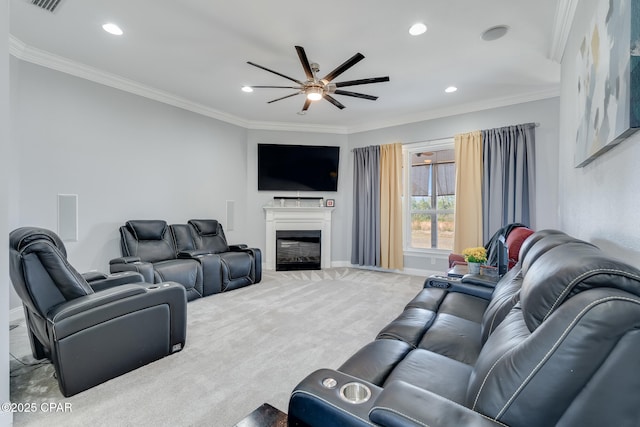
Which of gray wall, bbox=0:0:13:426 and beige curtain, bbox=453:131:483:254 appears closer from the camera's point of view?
gray wall, bbox=0:0:13:426

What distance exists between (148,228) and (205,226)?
2.85 feet

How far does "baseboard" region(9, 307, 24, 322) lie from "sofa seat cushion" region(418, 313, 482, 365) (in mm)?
3985

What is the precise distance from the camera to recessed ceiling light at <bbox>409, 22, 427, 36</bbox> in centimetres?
264

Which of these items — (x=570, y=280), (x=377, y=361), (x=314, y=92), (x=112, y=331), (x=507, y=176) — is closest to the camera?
(x=570, y=280)

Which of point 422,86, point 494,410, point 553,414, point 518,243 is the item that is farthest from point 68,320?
point 422,86

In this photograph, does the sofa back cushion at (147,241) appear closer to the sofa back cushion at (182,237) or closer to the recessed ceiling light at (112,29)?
the sofa back cushion at (182,237)

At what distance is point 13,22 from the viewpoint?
2.71m

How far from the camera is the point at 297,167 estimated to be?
18.6ft

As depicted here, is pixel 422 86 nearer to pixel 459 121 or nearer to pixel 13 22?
pixel 459 121

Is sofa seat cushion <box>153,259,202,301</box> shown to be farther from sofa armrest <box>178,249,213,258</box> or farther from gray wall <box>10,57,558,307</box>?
gray wall <box>10,57,558,307</box>

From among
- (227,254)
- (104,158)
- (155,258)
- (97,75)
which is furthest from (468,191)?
(97,75)

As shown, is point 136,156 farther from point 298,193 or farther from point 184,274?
point 298,193

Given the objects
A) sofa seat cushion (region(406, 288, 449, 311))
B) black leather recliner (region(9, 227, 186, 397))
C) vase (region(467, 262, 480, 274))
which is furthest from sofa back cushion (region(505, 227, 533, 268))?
black leather recliner (region(9, 227, 186, 397))

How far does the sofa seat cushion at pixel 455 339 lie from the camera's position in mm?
1469
